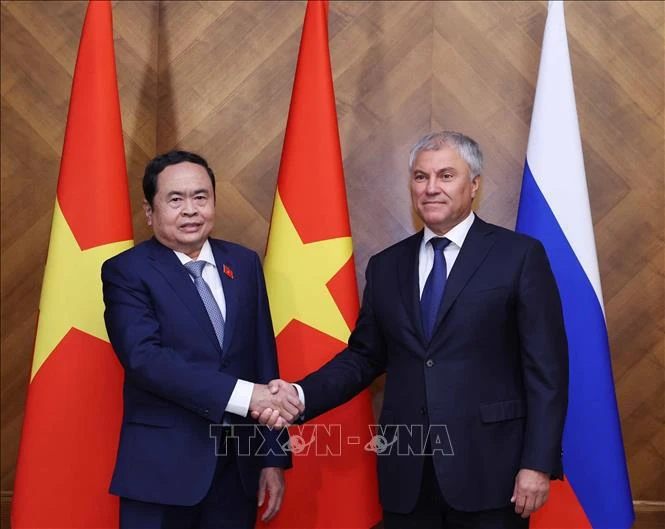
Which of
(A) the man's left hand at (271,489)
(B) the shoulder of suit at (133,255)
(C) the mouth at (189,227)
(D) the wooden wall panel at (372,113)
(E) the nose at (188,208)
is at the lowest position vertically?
(A) the man's left hand at (271,489)

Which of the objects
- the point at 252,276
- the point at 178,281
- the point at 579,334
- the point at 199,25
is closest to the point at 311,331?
the point at 252,276

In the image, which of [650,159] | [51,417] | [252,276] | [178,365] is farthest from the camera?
[650,159]

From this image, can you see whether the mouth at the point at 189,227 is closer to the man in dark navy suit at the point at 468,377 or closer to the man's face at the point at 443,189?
the man in dark navy suit at the point at 468,377

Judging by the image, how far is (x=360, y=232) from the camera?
123 inches

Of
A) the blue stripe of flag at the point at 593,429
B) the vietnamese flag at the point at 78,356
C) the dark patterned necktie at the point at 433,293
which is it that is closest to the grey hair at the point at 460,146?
the dark patterned necktie at the point at 433,293

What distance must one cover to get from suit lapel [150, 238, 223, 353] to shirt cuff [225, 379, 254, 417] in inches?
4.6

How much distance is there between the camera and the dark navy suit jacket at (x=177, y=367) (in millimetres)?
1972

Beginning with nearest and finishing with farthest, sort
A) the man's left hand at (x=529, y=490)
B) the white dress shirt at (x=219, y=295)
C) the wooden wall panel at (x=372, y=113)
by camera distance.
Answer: the man's left hand at (x=529, y=490) < the white dress shirt at (x=219, y=295) < the wooden wall panel at (x=372, y=113)

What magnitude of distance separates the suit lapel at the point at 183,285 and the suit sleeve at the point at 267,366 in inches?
6.6

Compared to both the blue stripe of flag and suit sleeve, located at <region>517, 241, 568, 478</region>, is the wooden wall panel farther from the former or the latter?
suit sleeve, located at <region>517, 241, 568, 478</region>

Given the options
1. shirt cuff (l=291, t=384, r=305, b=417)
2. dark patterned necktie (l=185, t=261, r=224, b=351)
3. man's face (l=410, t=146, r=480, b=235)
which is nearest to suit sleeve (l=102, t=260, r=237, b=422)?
dark patterned necktie (l=185, t=261, r=224, b=351)

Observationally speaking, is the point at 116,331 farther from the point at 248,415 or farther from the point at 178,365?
the point at 248,415

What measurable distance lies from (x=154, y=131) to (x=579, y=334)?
5.99ft

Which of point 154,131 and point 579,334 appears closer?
point 579,334
